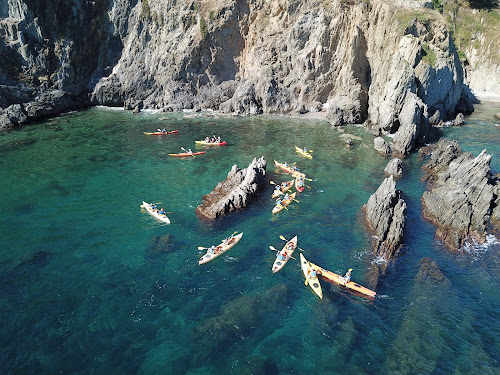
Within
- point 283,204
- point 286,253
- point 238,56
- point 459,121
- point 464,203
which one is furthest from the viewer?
point 238,56

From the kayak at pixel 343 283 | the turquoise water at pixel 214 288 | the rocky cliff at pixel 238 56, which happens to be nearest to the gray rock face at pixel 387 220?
the turquoise water at pixel 214 288

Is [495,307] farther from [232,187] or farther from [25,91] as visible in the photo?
[25,91]

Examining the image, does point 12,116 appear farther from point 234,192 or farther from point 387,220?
point 387,220

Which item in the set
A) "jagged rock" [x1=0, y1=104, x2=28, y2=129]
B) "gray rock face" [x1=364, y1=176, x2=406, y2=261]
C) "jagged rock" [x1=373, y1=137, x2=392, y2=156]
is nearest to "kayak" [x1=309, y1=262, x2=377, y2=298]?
"gray rock face" [x1=364, y1=176, x2=406, y2=261]

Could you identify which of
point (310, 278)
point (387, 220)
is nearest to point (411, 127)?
point (387, 220)

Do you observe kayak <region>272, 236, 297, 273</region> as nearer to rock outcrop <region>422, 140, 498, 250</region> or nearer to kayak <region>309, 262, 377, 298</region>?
kayak <region>309, 262, 377, 298</region>

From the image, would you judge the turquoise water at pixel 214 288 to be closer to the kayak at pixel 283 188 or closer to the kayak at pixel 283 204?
the kayak at pixel 283 204
